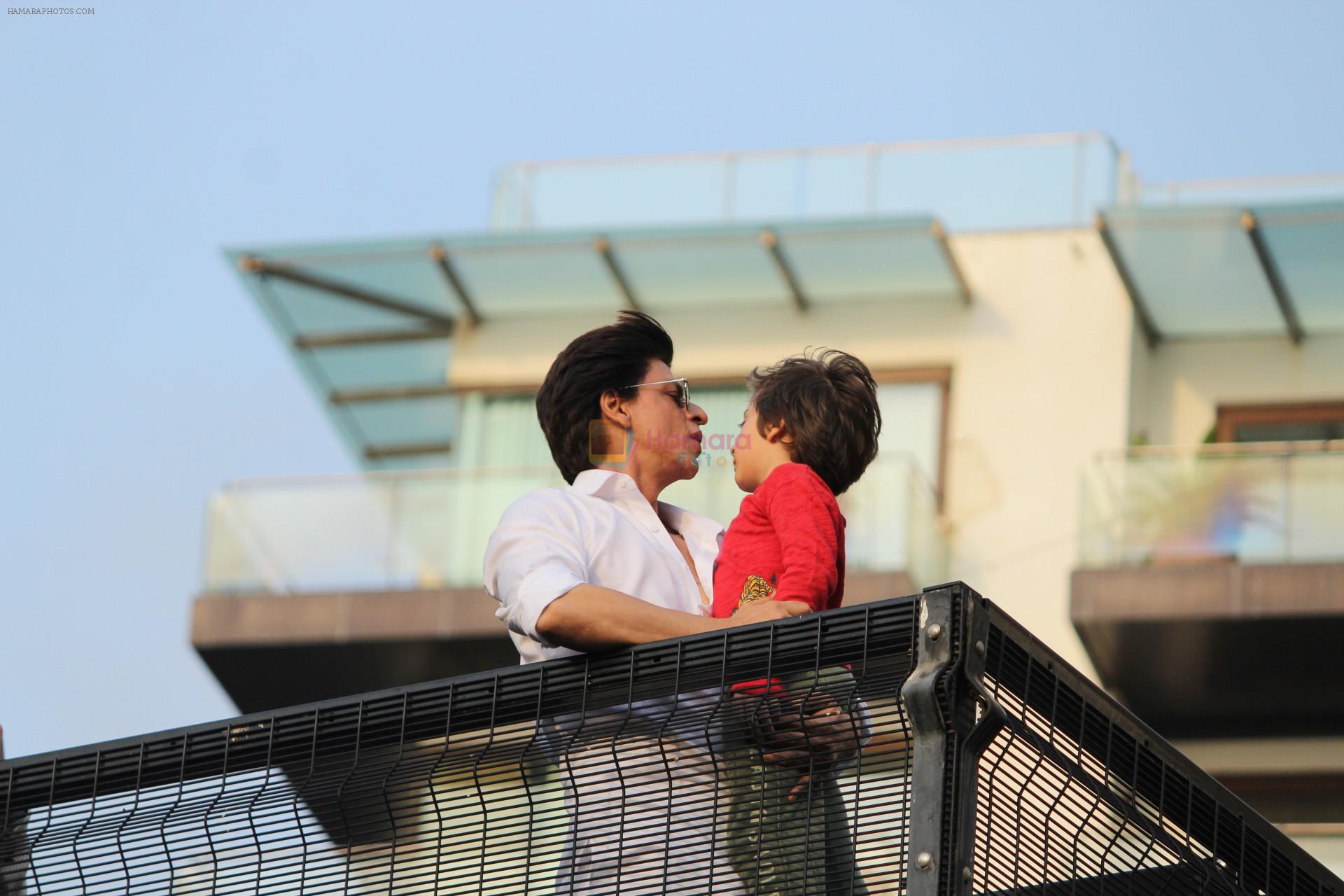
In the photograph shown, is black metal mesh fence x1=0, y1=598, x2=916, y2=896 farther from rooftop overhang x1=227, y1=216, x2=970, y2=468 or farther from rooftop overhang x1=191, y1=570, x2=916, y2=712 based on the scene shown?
rooftop overhang x1=227, y1=216, x2=970, y2=468

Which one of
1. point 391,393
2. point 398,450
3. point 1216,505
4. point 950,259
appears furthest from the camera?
point 398,450

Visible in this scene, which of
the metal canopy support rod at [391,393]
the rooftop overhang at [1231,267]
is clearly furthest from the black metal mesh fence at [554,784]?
the metal canopy support rod at [391,393]

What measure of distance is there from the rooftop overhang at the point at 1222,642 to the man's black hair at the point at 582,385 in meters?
A: 13.6

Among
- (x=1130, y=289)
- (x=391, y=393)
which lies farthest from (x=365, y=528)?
(x=1130, y=289)

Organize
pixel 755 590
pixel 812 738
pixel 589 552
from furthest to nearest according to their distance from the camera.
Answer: pixel 589 552 → pixel 755 590 → pixel 812 738

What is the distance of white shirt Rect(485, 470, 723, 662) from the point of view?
477 centimetres

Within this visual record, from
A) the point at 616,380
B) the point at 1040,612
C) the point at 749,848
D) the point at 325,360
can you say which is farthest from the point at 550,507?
the point at 325,360

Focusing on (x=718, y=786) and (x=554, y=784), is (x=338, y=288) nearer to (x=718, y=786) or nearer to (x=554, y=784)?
(x=554, y=784)

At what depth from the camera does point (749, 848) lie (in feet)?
14.4

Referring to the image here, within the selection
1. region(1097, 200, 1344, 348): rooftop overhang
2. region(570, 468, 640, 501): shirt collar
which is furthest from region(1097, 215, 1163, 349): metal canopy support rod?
region(570, 468, 640, 501): shirt collar

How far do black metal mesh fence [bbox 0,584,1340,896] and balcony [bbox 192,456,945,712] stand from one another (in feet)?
49.6

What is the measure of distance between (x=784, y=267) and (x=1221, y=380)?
3.98 m

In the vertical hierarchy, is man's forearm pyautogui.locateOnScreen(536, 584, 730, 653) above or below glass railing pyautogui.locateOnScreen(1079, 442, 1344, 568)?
above

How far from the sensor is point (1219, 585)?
18.7 m
